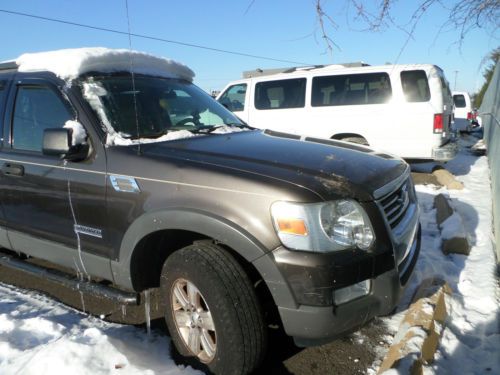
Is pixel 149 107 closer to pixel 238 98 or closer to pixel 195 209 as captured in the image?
pixel 195 209

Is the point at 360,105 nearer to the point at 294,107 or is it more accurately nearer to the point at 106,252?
the point at 294,107

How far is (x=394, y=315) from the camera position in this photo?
3.23 m

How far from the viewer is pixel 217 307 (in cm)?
227

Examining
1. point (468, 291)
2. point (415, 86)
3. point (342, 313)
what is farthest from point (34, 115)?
point (415, 86)

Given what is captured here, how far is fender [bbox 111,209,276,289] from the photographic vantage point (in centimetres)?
217

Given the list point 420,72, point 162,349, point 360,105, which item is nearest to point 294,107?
point 360,105

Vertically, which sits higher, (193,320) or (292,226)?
(292,226)

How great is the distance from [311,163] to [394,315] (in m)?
1.54

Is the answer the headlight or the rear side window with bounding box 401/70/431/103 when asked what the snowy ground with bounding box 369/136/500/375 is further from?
the rear side window with bounding box 401/70/431/103

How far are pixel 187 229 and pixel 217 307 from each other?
0.46 meters

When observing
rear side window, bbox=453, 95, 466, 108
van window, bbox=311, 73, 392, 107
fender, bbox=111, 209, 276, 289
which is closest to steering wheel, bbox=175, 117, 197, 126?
fender, bbox=111, 209, 276, 289

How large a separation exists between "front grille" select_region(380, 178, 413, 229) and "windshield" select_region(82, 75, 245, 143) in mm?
1534

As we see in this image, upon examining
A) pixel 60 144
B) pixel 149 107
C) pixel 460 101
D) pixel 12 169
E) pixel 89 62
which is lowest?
pixel 12 169

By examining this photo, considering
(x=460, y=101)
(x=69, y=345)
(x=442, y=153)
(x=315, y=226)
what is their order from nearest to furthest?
1. (x=315, y=226)
2. (x=69, y=345)
3. (x=442, y=153)
4. (x=460, y=101)
